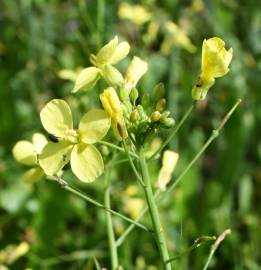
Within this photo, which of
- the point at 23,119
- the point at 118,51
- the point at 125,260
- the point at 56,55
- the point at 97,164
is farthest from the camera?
the point at 56,55

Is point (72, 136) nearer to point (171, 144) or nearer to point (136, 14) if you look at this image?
point (171, 144)

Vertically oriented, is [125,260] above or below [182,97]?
below

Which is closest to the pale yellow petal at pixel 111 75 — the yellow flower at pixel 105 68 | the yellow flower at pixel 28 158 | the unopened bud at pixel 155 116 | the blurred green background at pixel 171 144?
the yellow flower at pixel 105 68

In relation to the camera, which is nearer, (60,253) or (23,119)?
(60,253)

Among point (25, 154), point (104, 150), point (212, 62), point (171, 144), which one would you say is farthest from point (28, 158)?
point (171, 144)

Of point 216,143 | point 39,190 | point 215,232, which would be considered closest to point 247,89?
point 216,143

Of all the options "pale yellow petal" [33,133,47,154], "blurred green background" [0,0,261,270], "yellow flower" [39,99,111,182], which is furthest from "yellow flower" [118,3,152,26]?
"yellow flower" [39,99,111,182]

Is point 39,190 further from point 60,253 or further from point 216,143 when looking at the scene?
point 216,143
